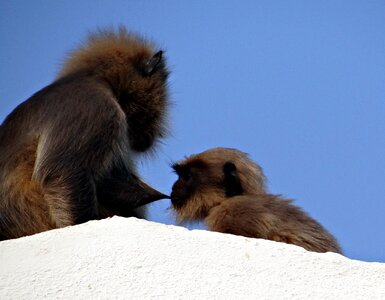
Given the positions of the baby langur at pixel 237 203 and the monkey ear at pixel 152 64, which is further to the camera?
the monkey ear at pixel 152 64

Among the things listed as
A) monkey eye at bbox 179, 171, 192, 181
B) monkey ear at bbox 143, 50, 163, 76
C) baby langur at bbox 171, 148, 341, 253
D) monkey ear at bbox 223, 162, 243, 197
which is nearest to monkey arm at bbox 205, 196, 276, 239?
baby langur at bbox 171, 148, 341, 253

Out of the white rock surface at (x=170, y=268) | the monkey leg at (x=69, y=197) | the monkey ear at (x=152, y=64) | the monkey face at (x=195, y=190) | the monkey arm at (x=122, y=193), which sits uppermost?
the monkey ear at (x=152, y=64)

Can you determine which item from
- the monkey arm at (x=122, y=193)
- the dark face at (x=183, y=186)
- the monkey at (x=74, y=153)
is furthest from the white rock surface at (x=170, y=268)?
the dark face at (x=183, y=186)

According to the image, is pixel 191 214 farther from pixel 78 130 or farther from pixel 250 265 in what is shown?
pixel 250 265

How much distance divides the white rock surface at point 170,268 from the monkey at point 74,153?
3.45 ft

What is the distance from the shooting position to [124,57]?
649 centimetres

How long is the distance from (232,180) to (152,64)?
101 centimetres

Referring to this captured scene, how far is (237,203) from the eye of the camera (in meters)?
5.65

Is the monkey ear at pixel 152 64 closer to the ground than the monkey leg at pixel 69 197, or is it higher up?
higher up

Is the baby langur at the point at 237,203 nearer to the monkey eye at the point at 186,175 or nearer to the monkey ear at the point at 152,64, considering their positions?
the monkey eye at the point at 186,175

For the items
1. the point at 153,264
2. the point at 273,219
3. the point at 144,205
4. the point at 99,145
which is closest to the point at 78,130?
the point at 99,145

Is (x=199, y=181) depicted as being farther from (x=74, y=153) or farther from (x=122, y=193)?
(x=74, y=153)

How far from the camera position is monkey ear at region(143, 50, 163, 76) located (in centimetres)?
649

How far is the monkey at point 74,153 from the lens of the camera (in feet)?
18.2
